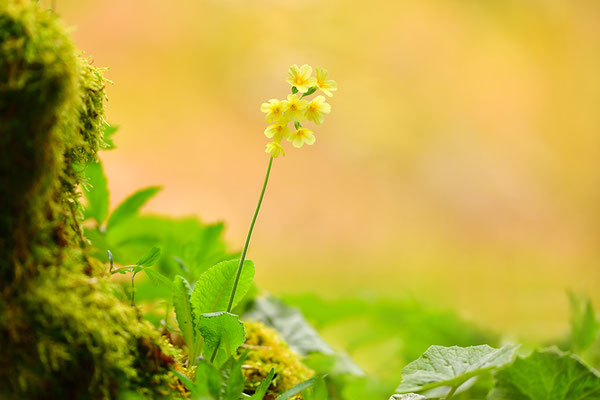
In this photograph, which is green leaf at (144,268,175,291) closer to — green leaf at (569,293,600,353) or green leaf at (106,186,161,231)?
green leaf at (106,186,161,231)

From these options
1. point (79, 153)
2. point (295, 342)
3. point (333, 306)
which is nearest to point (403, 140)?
point (333, 306)

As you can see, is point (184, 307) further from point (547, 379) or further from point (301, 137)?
point (547, 379)

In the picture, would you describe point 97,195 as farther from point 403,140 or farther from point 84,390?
point 403,140

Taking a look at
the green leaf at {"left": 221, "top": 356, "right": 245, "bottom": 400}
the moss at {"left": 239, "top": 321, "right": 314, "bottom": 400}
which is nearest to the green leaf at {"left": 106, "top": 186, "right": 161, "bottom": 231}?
the moss at {"left": 239, "top": 321, "right": 314, "bottom": 400}

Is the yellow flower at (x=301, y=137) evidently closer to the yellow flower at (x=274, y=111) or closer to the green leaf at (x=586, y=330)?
the yellow flower at (x=274, y=111)

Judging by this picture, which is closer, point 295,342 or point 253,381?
point 253,381

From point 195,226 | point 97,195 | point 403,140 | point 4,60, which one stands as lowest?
point 4,60

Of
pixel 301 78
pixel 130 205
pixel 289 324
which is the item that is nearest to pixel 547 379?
pixel 301 78
